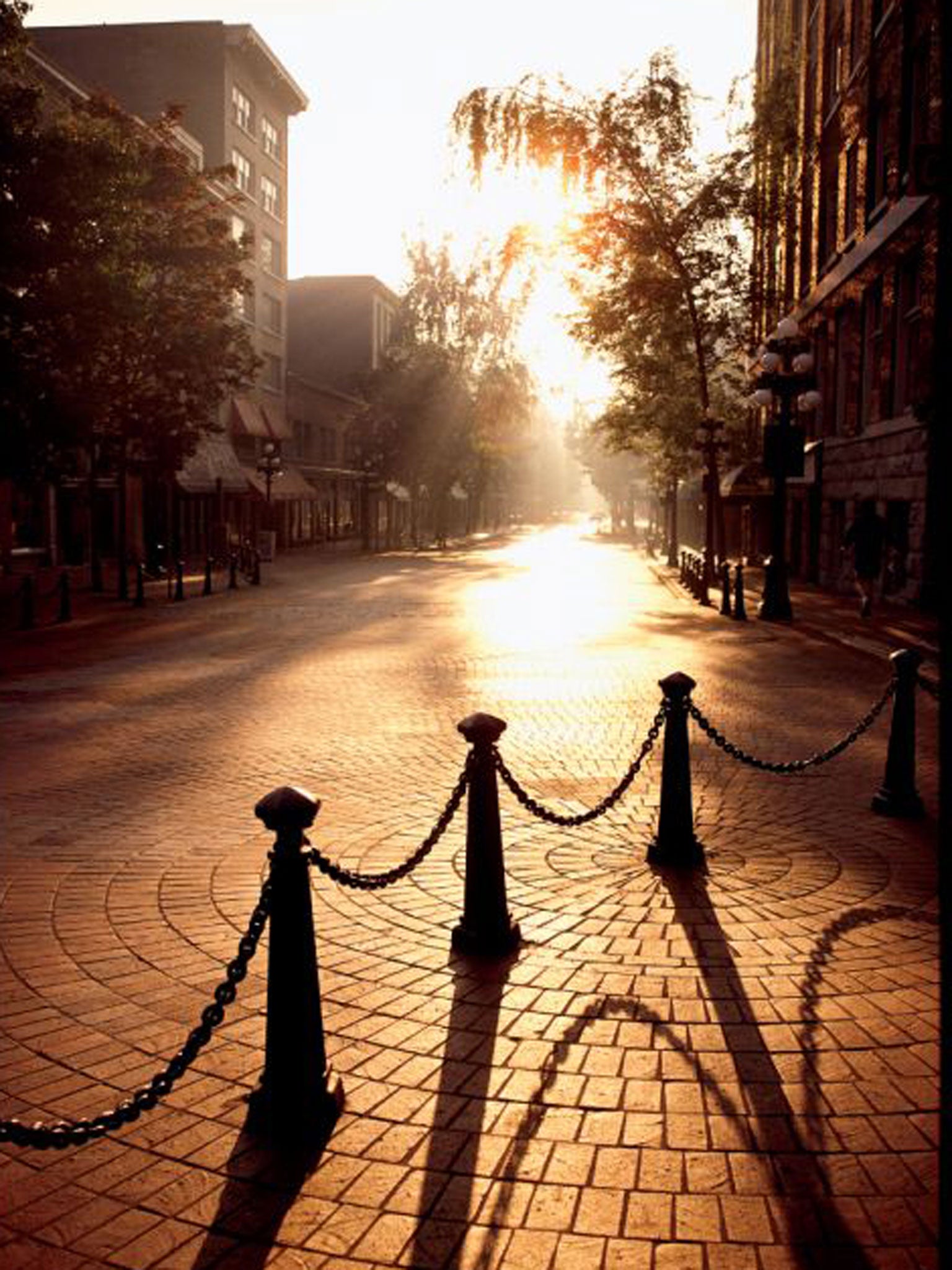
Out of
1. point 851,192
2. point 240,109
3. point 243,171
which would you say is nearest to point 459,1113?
point 851,192

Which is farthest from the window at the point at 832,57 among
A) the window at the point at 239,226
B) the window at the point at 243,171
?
the window at the point at 243,171

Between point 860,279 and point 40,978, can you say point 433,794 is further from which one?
point 860,279

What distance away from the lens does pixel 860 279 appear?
83.9ft

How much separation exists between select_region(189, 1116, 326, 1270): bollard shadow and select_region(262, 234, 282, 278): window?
51.2 metres

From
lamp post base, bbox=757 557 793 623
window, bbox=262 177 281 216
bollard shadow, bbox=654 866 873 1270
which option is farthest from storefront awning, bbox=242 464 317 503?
bollard shadow, bbox=654 866 873 1270

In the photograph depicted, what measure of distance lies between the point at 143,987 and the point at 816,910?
3134mm

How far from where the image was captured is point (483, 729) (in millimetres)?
5148

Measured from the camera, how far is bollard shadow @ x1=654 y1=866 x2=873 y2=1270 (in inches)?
127

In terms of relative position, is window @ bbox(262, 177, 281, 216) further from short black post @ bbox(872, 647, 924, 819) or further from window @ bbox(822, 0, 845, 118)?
short black post @ bbox(872, 647, 924, 819)

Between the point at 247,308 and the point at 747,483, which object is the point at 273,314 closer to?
the point at 247,308

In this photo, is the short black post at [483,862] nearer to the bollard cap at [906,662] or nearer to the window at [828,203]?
the bollard cap at [906,662]

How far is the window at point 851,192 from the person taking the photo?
26.9 meters

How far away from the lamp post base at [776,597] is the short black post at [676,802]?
14.6 m

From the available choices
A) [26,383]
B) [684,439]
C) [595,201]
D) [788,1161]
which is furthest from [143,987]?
[684,439]
